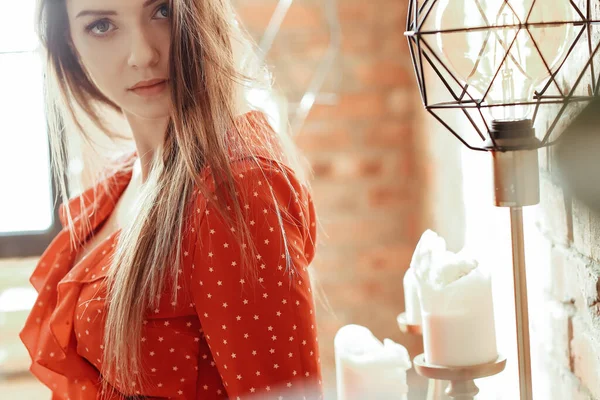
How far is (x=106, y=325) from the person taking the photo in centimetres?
101

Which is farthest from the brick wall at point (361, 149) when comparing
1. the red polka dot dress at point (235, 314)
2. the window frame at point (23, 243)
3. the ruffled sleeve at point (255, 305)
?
the ruffled sleeve at point (255, 305)

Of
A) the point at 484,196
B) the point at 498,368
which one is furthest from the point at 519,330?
the point at 484,196

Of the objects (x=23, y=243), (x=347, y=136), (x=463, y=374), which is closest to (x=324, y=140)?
(x=347, y=136)

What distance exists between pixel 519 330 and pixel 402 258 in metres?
1.47

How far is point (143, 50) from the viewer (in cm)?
105

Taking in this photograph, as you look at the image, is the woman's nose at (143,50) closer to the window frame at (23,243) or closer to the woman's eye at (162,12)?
the woman's eye at (162,12)

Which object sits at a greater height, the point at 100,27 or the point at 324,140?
the point at 100,27

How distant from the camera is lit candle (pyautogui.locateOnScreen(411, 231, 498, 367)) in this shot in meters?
0.88

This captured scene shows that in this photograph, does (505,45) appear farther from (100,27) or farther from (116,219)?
(116,219)

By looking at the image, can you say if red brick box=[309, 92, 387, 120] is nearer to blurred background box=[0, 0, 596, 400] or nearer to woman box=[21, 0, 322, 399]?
blurred background box=[0, 0, 596, 400]

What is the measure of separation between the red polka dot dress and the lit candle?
0.53ft

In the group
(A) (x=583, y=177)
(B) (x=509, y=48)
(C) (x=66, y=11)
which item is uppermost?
(C) (x=66, y=11)

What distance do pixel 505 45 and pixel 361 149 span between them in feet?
4.88

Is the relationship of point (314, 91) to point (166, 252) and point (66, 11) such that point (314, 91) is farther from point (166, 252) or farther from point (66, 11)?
point (166, 252)
